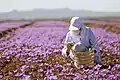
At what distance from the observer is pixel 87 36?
28.0ft

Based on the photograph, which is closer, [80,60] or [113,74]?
[113,74]

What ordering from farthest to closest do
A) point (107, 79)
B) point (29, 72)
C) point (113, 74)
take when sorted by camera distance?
point (29, 72) < point (113, 74) < point (107, 79)

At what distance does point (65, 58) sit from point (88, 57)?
60.0 inches

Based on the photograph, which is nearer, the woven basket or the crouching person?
the woven basket

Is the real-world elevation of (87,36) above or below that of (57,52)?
above

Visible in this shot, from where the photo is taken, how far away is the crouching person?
8141 mm

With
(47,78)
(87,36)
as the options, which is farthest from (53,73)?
(87,36)

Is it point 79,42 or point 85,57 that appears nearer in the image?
point 85,57

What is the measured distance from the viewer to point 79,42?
27.6 ft

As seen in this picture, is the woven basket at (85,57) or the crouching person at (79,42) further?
A: the crouching person at (79,42)

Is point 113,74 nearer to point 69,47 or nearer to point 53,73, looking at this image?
point 53,73

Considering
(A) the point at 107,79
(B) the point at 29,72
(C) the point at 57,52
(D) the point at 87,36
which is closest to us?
(A) the point at 107,79

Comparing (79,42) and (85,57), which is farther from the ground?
(79,42)

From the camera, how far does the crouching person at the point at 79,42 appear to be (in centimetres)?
814
